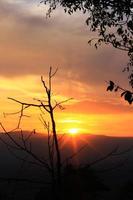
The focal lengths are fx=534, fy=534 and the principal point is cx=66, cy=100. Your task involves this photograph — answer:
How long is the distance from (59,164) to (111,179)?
13529 cm

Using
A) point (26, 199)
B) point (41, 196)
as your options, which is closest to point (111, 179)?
point (26, 199)

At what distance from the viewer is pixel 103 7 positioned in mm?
19406

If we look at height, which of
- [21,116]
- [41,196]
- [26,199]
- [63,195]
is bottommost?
[63,195]

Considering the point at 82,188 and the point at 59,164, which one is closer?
the point at 59,164

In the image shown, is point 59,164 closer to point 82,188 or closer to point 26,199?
point 82,188

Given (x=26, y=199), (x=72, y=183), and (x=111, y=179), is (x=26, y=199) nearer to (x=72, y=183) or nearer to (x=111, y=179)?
(x=111, y=179)

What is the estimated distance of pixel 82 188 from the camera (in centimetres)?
627

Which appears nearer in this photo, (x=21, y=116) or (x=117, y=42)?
(x=21, y=116)

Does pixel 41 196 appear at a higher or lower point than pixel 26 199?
lower

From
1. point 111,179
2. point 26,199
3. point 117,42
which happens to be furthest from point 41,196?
point 111,179

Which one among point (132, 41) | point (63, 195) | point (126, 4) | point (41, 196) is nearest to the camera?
point (63, 195)

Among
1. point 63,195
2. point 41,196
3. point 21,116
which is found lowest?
point 63,195

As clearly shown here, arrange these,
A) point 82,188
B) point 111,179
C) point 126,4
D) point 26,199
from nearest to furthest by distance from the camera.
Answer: point 82,188
point 126,4
point 26,199
point 111,179

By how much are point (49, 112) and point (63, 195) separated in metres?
0.91
